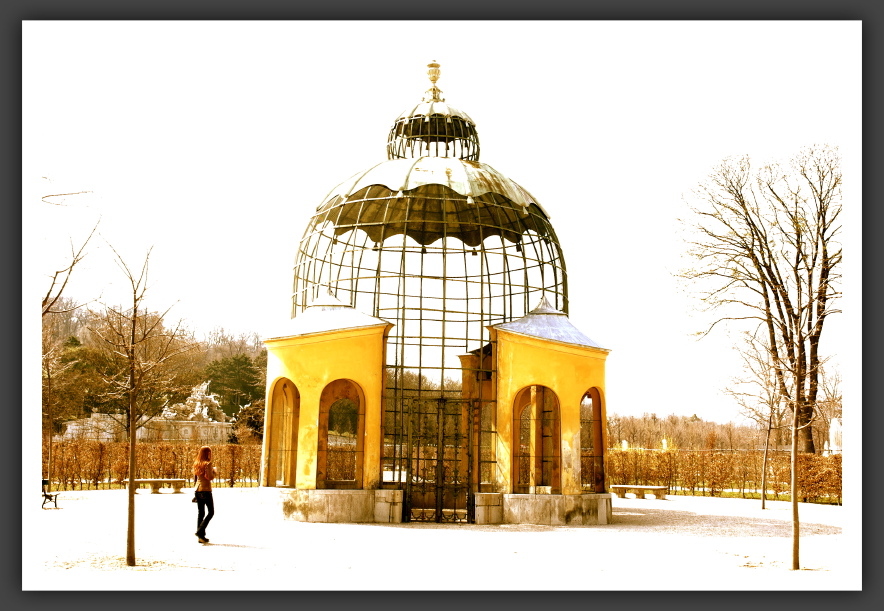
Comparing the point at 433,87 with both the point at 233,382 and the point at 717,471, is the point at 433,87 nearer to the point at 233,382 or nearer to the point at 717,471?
the point at 717,471

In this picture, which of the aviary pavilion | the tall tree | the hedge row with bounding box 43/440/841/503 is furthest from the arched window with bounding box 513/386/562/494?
the tall tree

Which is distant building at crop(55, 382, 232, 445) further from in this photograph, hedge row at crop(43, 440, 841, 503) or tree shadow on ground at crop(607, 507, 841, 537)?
tree shadow on ground at crop(607, 507, 841, 537)

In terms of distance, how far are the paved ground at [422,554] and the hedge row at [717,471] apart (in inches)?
263

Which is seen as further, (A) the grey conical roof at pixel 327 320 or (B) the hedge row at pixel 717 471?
(B) the hedge row at pixel 717 471

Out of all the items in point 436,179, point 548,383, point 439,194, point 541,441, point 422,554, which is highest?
point 436,179

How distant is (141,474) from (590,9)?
28.9 meters

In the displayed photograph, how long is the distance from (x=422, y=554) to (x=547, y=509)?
21.8 feet

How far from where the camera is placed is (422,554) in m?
14.2

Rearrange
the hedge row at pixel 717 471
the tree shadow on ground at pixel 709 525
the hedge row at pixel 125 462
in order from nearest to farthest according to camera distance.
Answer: the tree shadow on ground at pixel 709 525
the hedge row at pixel 717 471
the hedge row at pixel 125 462

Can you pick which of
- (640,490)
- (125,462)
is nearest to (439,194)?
(640,490)

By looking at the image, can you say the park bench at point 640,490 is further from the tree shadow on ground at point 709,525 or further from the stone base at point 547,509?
the stone base at point 547,509

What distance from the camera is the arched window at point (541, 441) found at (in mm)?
21469

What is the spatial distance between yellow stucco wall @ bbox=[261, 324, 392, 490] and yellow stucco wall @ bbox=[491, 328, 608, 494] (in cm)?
293

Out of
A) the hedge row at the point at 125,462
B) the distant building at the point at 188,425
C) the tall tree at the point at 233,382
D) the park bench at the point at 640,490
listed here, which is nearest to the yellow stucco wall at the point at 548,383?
the park bench at the point at 640,490
